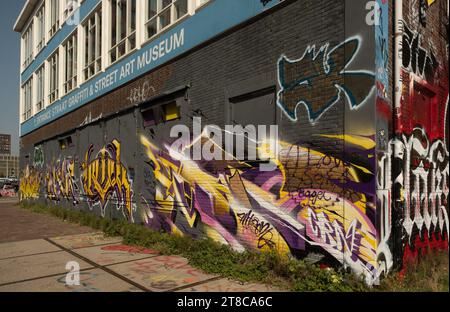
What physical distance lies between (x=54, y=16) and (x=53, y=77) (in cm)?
308

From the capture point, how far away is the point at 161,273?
593 cm

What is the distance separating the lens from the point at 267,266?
5629 mm

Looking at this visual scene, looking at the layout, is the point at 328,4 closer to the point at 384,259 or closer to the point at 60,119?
the point at 384,259

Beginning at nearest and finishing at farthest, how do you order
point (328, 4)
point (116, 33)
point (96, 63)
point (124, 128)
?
point (328, 4)
point (124, 128)
point (116, 33)
point (96, 63)

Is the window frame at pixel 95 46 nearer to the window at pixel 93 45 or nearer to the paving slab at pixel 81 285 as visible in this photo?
the window at pixel 93 45

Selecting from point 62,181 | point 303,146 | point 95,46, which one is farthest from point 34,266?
point 62,181

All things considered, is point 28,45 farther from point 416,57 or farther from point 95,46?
point 416,57

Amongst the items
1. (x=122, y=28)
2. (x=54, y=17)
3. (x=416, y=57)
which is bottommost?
(x=416, y=57)

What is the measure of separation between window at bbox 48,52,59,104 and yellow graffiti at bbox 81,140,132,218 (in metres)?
6.38

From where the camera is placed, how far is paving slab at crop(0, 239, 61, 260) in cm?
780

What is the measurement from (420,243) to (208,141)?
4.21 metres

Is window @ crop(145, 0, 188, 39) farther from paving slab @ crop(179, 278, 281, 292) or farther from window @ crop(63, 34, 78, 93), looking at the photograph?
window @ crop(63, 34, 78, 93)

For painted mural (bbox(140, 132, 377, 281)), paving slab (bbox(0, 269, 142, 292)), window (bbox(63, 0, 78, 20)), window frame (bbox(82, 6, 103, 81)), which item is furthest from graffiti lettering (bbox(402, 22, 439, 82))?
window (bbox(63, 0, 78, 20))
